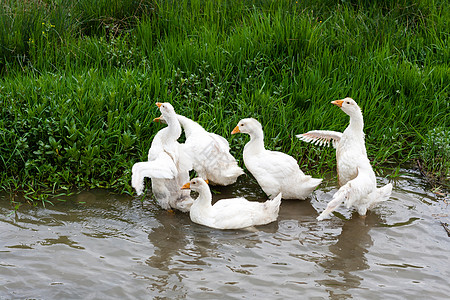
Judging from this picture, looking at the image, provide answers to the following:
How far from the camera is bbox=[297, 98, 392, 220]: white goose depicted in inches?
200

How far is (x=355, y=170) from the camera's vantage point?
548 cm

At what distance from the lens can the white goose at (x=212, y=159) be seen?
5633 mm

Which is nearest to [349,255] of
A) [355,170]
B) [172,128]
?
[355,170]

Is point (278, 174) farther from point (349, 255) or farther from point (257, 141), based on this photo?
point (349, 255)

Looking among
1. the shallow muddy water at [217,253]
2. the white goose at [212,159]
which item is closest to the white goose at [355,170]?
the shallow muddy water at [217,253]

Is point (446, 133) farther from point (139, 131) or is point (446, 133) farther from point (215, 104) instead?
point (139, 131)

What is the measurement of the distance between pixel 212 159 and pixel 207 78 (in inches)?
54.4

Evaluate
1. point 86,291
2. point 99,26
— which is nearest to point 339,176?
point 86,291

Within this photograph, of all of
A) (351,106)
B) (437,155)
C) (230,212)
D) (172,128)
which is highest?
(351,106)

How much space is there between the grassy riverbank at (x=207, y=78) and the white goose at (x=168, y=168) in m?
0.50

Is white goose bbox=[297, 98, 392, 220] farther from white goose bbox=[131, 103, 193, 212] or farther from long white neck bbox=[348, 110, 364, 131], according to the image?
white goose bbox=[131, 103, 193, 212]

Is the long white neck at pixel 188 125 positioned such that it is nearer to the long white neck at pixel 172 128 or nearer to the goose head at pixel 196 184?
the long white neck at pixel 172 128

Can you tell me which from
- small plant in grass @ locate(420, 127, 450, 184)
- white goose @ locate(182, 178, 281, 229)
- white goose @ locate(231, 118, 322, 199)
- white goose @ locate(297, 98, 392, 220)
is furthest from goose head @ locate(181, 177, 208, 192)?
small plant in grass @ locate(420, 127, 450, 184)

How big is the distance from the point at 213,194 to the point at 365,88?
248 cm
